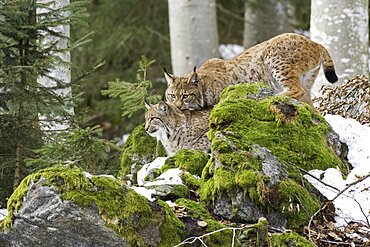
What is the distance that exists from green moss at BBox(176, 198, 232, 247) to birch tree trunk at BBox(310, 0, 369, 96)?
154 inches

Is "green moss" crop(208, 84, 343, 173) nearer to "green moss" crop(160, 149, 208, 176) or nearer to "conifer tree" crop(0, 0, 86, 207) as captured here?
"green moss" crop(160, 149, 208, 176)

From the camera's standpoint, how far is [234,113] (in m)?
6.16

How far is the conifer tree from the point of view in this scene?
21.2ft

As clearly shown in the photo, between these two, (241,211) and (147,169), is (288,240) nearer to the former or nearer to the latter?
(241,211)

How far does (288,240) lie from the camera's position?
15.8 ft

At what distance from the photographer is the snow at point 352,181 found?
5465mm

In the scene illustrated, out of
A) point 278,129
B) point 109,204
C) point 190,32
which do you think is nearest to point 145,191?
point 109,204

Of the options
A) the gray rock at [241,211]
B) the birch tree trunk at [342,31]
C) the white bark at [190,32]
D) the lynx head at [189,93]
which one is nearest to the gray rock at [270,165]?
the gray rock at [241,211]

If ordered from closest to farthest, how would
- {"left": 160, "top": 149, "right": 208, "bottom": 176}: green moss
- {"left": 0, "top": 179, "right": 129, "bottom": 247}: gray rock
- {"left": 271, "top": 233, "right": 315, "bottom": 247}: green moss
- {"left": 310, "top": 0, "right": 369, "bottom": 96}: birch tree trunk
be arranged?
{"left": 0, "top": 179, "right": 129, "bottom": 247}: gray rock
{"left": 271, "top": 233, "right": 315, "bottom": 247}: green moss
{"left": 160, "top": 149, "right": 208, "bottom": 176}: green moss
{"left": 310, "top": 0, "right": 369, "bottom": 96}: birch tree trunk

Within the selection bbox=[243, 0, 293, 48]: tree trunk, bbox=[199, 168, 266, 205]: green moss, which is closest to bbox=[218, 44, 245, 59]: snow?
bbox=[243, 0, 293, 48]: tree trunk

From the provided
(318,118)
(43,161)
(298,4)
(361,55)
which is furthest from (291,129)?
(298,4)

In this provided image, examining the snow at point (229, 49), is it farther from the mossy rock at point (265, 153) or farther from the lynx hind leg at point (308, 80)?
the mossy rock at point (265, 153)

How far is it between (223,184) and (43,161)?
173cm

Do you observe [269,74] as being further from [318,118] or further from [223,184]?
[223,184]
